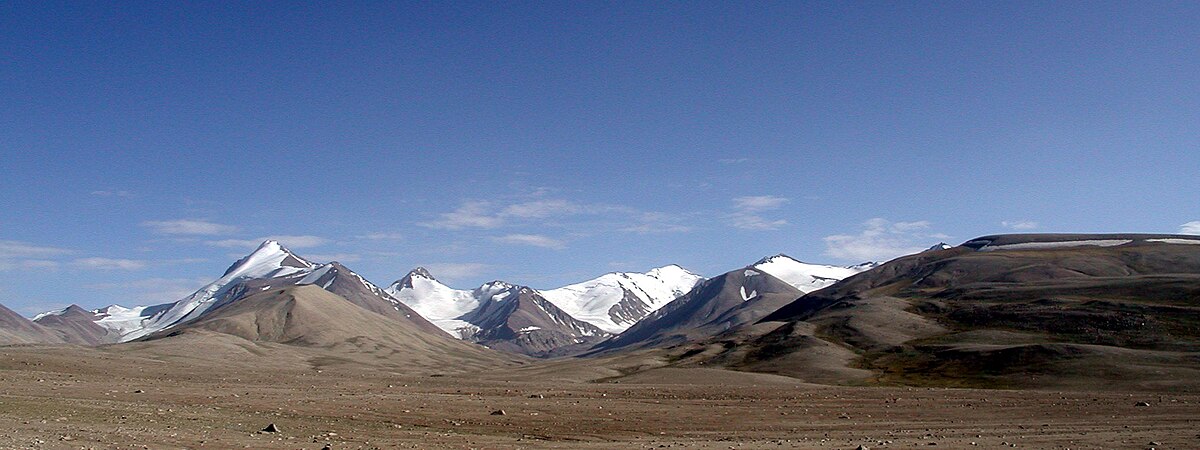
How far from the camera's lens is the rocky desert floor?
3017 centimetres

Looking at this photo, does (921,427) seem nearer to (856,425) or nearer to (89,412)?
(856,425)

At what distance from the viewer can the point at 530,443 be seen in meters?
31.5

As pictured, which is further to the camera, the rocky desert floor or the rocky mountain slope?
the rocky mountain slope

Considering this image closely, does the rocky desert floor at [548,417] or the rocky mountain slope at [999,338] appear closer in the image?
the rocky desert floor at [548,417]

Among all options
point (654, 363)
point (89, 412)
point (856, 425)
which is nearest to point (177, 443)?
point (89, 412)

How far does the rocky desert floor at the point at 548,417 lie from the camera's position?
99.0 feet

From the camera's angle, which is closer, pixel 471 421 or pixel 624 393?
pixel 471 421

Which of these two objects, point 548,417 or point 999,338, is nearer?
point 548,417

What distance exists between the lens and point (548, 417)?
137ft

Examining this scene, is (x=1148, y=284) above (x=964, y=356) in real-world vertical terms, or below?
above

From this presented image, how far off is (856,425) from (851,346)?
3954 inches

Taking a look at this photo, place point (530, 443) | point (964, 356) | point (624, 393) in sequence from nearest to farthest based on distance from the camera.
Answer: point (530, 443) → point (624, 393) → point (964, 356)

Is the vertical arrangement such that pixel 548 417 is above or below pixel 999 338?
below

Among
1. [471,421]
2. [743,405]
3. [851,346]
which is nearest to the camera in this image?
[471,421]
